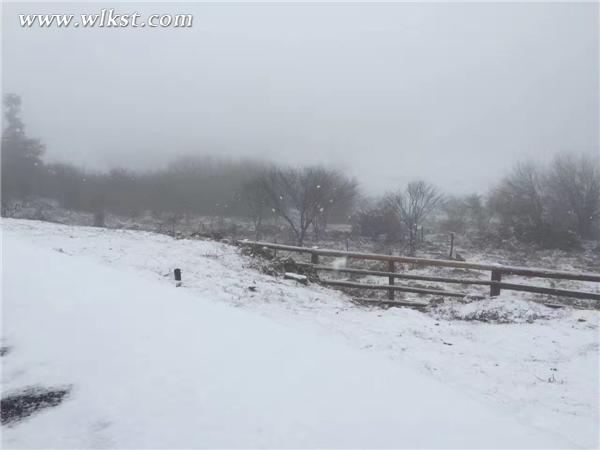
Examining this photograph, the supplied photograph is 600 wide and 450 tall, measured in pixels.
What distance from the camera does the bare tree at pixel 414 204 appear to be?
4431cm

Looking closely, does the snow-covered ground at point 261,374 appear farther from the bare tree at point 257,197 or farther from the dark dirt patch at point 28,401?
the bare tree at point 257,197

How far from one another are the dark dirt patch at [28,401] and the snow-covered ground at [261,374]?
2.7 inches

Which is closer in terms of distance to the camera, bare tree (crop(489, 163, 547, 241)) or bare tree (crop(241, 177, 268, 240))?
bare tree (crop(489, 163, 547, 241))

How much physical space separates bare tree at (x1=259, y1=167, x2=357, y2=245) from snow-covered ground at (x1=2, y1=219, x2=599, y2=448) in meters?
39.4

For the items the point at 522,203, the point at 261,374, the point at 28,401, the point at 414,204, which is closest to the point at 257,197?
the point at 414,204

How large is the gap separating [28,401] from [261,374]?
172 centimetres

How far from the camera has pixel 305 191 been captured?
47.5 m

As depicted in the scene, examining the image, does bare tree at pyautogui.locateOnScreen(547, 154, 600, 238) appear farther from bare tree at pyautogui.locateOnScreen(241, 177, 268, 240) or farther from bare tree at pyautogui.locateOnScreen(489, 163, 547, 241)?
bare tree at pyautogui.locateOnScreen(241, 177, 268, 240)

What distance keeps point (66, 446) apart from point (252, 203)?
56.4 meters

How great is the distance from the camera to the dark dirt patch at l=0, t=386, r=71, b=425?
7.92 ft

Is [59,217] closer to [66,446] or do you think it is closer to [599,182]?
[66,446]

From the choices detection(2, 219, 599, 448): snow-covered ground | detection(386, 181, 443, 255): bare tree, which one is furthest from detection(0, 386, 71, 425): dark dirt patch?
detection(386, 181, 443, 255): bare tree

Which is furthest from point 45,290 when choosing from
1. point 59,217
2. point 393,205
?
point 59,217

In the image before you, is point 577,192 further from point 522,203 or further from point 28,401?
point 28,401
